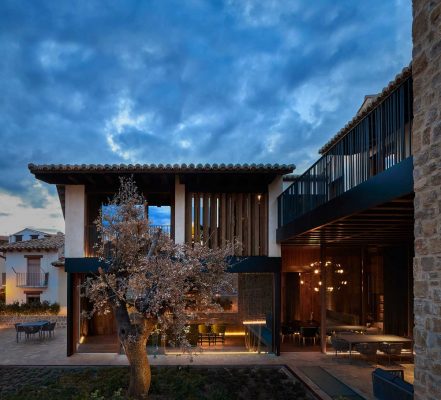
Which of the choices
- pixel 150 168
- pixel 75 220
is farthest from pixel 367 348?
pixel 75 220

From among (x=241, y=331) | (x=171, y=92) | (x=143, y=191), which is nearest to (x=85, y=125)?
(x=171, y=92)

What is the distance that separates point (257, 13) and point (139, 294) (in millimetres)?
9055

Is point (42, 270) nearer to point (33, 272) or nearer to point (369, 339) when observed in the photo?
point (33, 272)

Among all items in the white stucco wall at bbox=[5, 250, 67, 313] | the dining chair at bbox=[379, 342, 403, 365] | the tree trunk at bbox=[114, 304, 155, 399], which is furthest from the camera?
the white stucco wall at bbox=[5, 250, 67, 313]

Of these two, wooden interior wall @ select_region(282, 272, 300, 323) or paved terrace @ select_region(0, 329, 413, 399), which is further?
wooden interior wall @ select_region(282, 272, 300, 323)

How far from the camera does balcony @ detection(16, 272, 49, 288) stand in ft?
74.9

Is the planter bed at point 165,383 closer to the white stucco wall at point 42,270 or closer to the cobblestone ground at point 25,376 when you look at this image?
the cobblestone ground at point 25,376

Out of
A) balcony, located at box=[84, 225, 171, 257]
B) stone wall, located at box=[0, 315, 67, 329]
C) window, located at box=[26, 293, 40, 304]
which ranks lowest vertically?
stone wall, located at box=[0, 315, 67, 329]

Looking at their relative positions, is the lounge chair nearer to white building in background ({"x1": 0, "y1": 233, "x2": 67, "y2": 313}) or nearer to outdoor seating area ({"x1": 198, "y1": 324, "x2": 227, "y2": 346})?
outdoor seating area ({"x1": 198, "y1": 324, "x2": 227, "y2": 346})

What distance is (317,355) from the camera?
39.6 feet

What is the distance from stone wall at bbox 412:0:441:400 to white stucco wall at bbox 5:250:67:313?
2102 centimetres

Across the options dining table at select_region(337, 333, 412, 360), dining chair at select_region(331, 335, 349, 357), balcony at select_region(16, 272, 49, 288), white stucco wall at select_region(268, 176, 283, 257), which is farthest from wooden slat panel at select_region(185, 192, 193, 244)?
balcony at select_region(16, 272, 49, 288)

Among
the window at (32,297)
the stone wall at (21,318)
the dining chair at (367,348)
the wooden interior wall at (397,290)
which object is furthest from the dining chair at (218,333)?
the window at (32,297)

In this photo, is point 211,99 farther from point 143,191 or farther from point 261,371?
point 261,371
